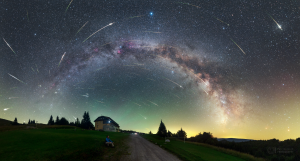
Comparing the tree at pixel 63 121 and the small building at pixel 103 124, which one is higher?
the small building at pixel 103 124

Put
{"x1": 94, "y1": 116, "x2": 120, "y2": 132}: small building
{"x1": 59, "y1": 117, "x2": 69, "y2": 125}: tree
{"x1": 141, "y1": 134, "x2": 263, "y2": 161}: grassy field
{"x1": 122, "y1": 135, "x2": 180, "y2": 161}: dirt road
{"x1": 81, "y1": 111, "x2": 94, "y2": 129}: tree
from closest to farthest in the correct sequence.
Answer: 1. {"x1": 122, "y1": 135, "x2": 180, "y2": 161}: dirt road
2. {"x1": 141, "y1": 134, "x2": 263, "y2": 161}: grassy field
3. {"x1": 94, "y1": 116, "x2": 120, "y2": 132}: small building
4. {"x1": 81, "y1": 111, "x2": 94, "y2": 129}: tree
5. {"x1": 59, "y1": 117, "x2": 69, "y2": 125}: tree

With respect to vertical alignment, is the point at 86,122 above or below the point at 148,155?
below

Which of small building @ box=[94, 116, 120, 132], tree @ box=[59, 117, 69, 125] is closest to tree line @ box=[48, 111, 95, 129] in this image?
tree @ box=[59, 117, 69, 125]

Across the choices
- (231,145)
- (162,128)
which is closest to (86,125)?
(162,128)

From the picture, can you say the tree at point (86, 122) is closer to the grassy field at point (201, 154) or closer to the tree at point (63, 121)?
the tree at point (63, 121)

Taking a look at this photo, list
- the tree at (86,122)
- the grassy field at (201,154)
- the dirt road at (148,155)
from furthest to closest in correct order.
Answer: the tree at (86,122) < the grassy field at (201,154) < the dirt road at (148,155)

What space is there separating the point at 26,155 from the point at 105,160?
7.18 m

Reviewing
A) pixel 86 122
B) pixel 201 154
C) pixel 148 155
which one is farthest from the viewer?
pixel 86 122

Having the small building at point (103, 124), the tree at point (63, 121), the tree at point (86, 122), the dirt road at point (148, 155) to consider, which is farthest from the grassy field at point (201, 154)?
the tree at point (63, 121)

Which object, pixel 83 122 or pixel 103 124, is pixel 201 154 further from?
pixel 83 122

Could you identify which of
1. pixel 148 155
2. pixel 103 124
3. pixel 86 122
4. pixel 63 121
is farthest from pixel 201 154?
pixel 63 121

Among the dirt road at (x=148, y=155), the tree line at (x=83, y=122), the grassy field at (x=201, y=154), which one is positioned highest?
the dirt road at (x=148, y=155)

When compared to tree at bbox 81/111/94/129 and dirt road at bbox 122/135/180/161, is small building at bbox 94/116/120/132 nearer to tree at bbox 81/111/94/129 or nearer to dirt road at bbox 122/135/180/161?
tree at bbox 81/111/94/129

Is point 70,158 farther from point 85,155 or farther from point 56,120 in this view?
point 56,120
